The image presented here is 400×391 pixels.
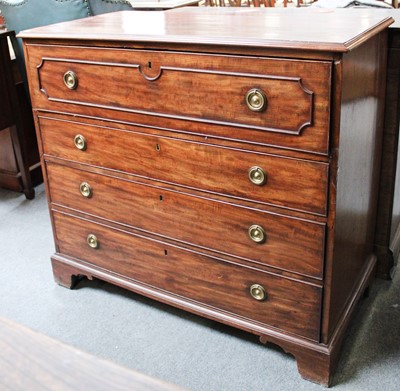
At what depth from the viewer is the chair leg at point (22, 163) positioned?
2.98 metres

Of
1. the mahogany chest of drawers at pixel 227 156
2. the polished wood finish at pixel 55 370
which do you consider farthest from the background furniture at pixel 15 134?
the polished wood finish at pixel 55 370

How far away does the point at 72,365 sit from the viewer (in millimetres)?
782

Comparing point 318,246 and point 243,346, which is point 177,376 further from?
point 318,246

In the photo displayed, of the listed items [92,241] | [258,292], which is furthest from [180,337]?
[92,241]

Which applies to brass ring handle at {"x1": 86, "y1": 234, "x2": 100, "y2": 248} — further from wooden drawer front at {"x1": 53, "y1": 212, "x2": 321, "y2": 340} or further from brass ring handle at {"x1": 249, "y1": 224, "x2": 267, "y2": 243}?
brass ring handle at {"x1": 249, "y1": 224, "x2": 267, "y2": 243}

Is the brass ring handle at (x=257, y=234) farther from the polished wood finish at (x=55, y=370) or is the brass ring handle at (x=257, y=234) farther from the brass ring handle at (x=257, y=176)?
the polished wood finish at (x=55, y=370)

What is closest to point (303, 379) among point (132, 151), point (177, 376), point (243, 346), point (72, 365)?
point (243, 346)

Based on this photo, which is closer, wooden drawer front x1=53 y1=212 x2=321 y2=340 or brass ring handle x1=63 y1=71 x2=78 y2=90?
wooden drawer front x1=53 y1=212 x2=321 y2=340

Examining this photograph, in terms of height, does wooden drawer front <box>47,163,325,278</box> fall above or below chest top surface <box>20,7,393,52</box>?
below

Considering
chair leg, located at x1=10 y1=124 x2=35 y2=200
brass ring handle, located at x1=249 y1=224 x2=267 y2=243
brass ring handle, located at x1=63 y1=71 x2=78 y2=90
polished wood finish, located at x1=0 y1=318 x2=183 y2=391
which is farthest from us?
chair leg, located at x1=10 y1=124 x2=35 y2=200

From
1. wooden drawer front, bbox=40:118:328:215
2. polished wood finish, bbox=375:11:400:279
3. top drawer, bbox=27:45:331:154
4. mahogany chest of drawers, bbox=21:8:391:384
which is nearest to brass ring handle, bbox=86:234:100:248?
mahogany chest of drawers, bbox=21:8:391:384

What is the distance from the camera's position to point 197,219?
1.82m

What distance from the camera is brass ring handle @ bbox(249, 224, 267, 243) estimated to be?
1693mm

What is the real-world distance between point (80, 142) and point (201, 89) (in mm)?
558
